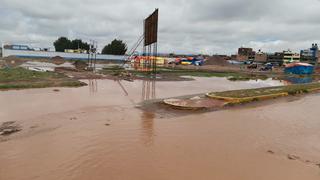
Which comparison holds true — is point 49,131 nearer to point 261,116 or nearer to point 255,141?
point 255,141

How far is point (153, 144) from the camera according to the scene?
27.9 ft

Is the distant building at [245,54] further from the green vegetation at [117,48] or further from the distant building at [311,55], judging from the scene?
the green vegetation at [117,48]

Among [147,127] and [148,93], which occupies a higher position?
[148,93]

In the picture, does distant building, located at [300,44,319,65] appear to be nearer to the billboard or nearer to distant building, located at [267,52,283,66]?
distant building, located at [267,52,283,66]

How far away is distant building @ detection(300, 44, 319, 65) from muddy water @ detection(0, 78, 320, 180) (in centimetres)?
8711

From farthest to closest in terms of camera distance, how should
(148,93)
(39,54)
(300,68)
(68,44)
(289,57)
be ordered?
(68,44) < (289,57) < (39,54) < (300,68) < (148,93)

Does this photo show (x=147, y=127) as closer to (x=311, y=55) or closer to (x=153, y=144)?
(x=153, y=144)

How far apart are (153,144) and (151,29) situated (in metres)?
19.4

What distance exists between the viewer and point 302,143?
9.06 meters

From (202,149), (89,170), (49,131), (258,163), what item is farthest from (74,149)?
(258,163)

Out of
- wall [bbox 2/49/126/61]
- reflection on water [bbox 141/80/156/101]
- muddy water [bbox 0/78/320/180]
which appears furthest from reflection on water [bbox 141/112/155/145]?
wall [bbox 2/49/126/61]

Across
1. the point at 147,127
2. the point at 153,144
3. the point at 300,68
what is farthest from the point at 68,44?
the point at 153,144

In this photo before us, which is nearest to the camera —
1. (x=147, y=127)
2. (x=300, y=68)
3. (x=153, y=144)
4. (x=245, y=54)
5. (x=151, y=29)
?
(x=153, y=144)

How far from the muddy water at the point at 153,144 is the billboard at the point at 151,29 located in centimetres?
1289
